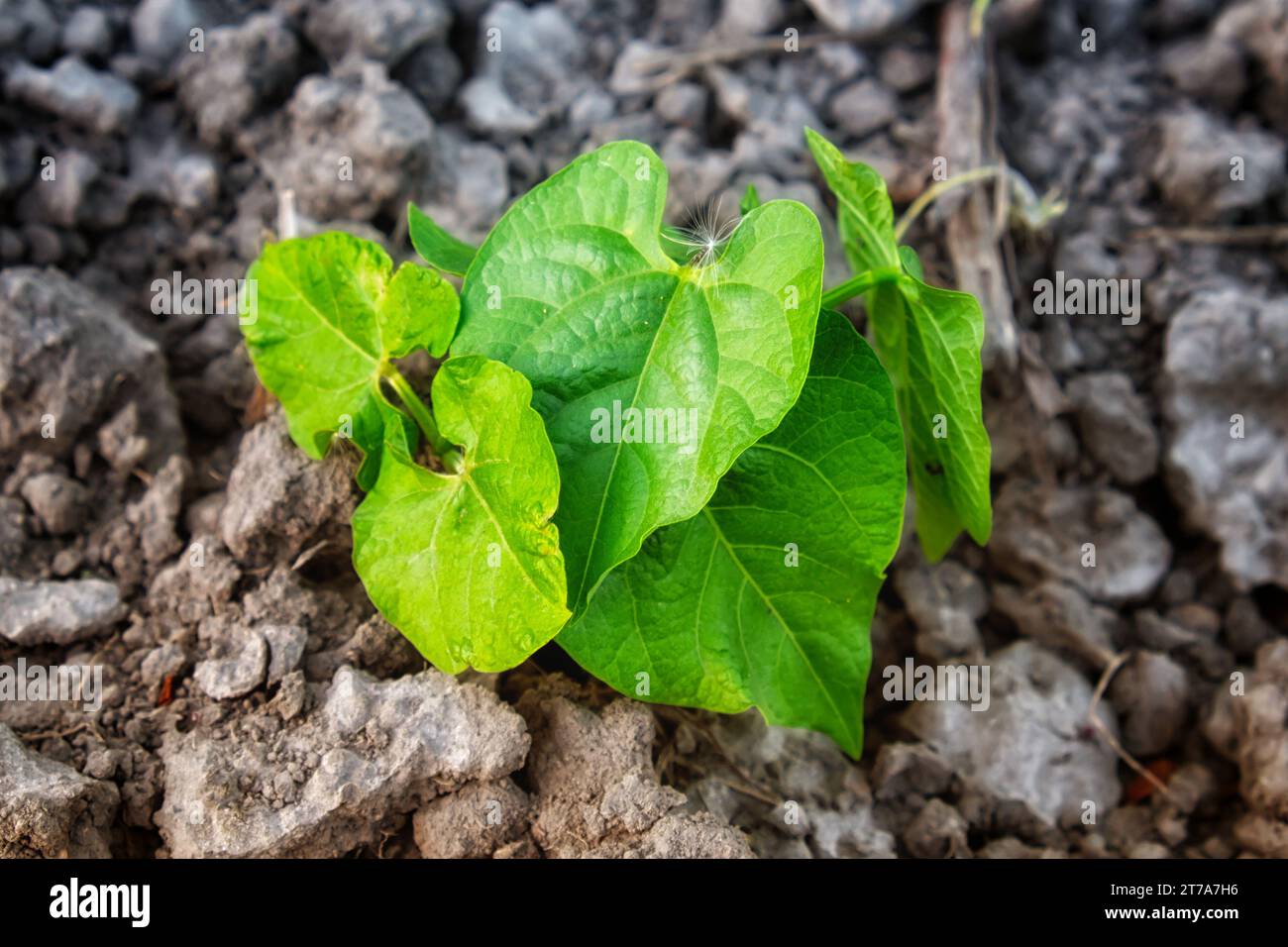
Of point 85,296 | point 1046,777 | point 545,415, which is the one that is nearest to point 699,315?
point 545,415

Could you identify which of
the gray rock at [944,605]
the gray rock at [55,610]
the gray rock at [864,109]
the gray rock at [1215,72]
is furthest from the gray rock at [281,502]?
the gray rock at [1215,72]

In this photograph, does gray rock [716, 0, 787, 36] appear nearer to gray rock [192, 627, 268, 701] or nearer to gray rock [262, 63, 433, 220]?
gray rock [262, 63, 433, 220]

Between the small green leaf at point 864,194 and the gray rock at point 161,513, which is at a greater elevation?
the small green leaf at point 864,194

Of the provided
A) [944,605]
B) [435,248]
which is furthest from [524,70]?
[944,605]

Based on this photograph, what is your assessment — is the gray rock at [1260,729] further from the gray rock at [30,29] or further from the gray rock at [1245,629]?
the gray rock at [30,29]

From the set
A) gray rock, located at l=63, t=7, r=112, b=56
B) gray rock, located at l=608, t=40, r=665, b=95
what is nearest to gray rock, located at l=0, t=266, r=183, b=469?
gray rock, located at l=63, t=7, r=112, b=56

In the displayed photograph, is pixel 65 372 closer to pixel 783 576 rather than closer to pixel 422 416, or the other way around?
pixel 422 416
